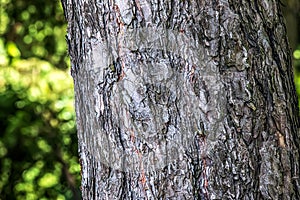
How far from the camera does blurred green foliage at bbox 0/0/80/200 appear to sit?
3.90m

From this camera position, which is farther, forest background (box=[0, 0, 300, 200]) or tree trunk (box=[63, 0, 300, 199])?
forest background (box=[0, 0, 300, 200])

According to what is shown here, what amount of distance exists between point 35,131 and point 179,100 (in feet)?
8.00

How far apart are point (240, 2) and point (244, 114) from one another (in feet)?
1.01

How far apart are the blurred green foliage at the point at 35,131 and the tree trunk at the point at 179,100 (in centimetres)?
207

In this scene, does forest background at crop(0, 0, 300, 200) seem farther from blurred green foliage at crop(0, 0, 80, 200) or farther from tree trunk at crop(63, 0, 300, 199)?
tree trunk at crop(63, 0, 300, 199)

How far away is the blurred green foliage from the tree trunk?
2072 millimetres

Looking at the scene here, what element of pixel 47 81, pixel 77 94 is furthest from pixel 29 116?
pixel 77 94

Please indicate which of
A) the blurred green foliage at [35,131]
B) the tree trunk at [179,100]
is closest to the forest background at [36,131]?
the blurred green foliage at [35,131]

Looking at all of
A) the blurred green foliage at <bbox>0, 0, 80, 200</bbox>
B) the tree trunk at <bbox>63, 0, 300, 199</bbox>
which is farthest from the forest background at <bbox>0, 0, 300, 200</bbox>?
the tree trunk at <bbox>63, 0, 300, 199</bbox>

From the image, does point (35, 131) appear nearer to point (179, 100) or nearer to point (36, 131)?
point (36, 131)

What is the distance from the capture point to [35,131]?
3982 millimetres

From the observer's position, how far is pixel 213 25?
1.70 meters

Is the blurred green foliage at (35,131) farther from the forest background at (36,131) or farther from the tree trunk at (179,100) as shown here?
the tree trunk at (179,100)

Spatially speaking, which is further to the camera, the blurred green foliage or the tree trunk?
the blurred green foliage
